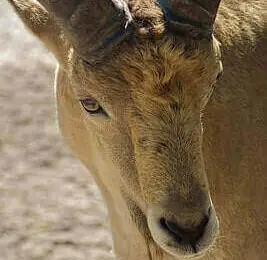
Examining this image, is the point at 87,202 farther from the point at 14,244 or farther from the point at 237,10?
the point at 237,10

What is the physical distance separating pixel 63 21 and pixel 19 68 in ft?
17.4

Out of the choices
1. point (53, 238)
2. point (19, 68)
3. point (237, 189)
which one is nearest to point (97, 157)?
point (237, 189)

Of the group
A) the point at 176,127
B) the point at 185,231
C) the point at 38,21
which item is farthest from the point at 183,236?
the point at 38,21

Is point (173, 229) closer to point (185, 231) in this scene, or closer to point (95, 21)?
point (185, 231)

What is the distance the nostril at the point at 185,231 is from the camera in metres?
4.82

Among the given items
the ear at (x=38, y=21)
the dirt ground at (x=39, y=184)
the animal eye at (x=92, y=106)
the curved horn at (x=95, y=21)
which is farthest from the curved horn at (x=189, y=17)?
the dirt ground at (x=39, y=184)

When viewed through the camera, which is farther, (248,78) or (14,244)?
(14,244)

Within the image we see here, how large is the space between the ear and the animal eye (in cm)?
65

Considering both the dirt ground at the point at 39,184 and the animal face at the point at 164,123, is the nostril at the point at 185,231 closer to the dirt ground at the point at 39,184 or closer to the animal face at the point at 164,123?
the animal face at the point at 164,123

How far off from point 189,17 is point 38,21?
1.11 meters

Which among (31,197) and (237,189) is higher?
(237,189)

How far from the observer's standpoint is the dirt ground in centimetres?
804

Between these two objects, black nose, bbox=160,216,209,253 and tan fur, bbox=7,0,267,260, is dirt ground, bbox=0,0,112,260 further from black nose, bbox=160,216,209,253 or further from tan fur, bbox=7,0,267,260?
black nose, bbox=160,216,209,253

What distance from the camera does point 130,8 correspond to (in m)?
5.01
